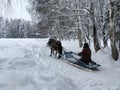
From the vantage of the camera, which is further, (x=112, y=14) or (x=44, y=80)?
(x=112, y=14)

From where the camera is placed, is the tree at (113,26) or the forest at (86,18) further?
the forest at (86,18)

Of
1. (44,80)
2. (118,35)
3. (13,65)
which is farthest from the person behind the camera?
(118,35)

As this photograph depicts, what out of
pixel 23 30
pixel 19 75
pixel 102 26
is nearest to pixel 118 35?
pixel 102 26

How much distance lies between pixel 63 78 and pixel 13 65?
376cm

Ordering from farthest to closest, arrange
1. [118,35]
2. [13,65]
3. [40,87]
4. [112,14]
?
1. [118,35]
2. [112,14]
3. [13,65]
4. [40,87]

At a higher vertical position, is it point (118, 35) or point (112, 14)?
point (112, 14)

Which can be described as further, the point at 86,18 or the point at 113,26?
the point at 86,18

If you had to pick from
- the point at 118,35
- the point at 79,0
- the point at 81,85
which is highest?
the point at 79,0

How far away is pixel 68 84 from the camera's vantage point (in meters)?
9.29

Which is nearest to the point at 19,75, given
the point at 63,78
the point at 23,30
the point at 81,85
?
the point at 63,78

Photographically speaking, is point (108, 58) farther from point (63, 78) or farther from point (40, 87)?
point (40, 87)

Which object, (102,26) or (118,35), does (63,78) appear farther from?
(102,26)

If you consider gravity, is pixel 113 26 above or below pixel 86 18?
below

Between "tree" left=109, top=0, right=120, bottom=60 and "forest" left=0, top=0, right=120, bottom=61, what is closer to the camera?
"tree" left=109, top=0, right=120, bottom=60
